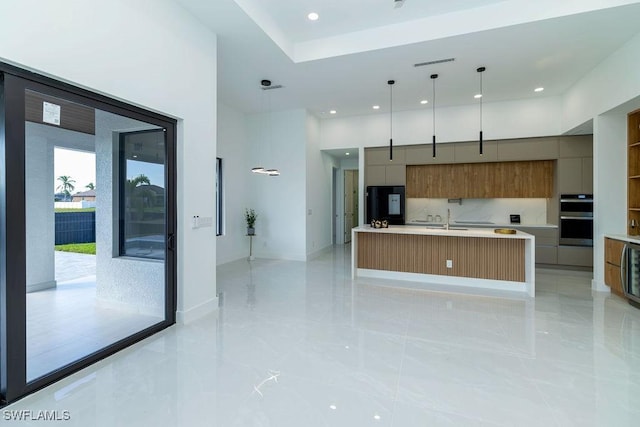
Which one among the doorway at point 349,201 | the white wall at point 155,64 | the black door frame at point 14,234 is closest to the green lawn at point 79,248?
the black door frame at point 14,234

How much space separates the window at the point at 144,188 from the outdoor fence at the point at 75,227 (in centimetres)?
32

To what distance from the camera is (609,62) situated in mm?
4355

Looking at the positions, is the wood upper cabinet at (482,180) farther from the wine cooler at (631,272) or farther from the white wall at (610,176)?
the wine cooler at (631,272)

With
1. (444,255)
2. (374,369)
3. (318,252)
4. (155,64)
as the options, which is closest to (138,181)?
(155,64)

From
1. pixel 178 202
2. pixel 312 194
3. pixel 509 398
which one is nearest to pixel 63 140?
pixel 178 202

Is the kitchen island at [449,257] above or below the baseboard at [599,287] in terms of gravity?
above

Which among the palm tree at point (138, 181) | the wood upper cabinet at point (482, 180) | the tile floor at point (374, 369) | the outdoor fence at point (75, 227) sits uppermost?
the wood upper cabinet at point (482, 180)

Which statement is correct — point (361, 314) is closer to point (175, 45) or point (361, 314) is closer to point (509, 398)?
point (509, 398)

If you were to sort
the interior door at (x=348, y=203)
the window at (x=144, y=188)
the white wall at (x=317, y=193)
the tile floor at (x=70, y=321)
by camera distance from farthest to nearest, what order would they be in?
1. the interior door at (x=348, y=203)
2. the white wall at (x=317, y=193)
3. the window at (x=144, y=188)
4. the tile floor at (x=70, y=321)

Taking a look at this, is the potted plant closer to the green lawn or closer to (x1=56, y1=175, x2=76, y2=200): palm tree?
the green lawn

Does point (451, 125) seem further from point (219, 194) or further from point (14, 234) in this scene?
point (14, 234)

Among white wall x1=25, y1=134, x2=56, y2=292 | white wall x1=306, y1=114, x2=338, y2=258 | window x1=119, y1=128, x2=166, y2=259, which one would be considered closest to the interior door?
white wall x1=306, y1=114, x2=338, y2=258

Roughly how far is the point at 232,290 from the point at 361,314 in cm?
215

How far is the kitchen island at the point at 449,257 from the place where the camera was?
4.68 metres
